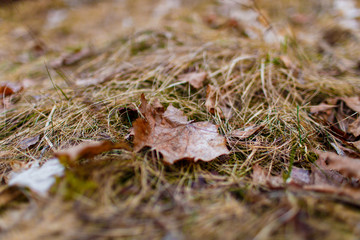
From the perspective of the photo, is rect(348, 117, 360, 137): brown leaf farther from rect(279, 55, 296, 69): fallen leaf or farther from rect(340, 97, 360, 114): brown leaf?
rect(279, 55, 296, 69): fallen leaf

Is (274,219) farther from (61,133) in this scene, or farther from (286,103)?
(61,133)

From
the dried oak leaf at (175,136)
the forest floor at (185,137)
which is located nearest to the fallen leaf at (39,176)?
the forest floor at (185,137)

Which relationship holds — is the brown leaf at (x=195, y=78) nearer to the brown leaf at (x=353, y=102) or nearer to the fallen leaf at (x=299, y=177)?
the fallen leaf at (x=299, y=177)

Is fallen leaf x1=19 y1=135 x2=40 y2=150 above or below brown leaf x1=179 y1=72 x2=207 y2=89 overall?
below

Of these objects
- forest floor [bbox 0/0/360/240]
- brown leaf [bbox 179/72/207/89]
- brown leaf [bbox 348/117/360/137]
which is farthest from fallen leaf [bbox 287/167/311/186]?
brown leaf [bbox 179/72/207/89]

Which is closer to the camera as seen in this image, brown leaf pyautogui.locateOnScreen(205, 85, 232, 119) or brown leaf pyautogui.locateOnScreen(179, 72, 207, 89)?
brown leaf pyautogui.locateOnScreen(205, 85, 232, 119)

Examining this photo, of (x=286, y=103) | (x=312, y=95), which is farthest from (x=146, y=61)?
(x=312, y=95)

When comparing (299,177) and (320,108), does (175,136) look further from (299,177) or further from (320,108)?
(320,108)

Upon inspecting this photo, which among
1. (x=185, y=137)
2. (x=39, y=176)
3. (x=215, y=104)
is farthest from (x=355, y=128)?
(x=39, y=176)
